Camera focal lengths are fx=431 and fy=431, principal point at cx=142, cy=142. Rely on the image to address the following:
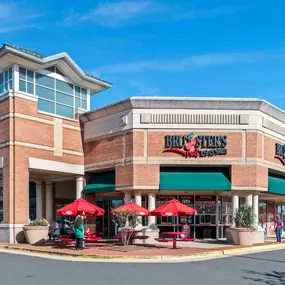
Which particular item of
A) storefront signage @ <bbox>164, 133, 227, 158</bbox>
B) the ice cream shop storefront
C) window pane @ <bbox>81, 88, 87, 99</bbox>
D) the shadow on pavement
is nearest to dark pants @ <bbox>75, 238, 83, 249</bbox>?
the ice cream shop storefront

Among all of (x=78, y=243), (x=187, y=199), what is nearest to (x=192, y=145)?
(x=187, y=199)

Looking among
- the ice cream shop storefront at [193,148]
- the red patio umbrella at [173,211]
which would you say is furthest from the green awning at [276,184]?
the red patio umbrella at [173,211]

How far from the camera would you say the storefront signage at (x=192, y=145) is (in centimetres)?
2536

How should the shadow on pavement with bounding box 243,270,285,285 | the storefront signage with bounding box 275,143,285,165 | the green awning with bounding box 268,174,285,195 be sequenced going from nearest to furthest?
the shadow on pavement with bounding box 243,270,285,285 → the green awning with bounding box 268,174,285,195 → the storefront signage with bounding box 275,143,285,165

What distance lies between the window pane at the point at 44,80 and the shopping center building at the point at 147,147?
0.22 feet

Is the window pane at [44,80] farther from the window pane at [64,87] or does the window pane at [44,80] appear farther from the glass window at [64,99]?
the glass window at [64,99]

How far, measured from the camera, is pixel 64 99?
2945cm

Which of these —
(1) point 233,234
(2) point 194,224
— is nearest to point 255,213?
(1) point 233,234

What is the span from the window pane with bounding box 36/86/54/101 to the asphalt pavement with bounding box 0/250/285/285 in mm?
13334

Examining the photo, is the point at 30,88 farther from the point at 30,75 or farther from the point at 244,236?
the point at 244,236

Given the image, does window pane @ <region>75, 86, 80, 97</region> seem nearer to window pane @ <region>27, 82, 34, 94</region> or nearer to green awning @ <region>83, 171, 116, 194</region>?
window pane @ <region>27, 82, 34, 94</region>

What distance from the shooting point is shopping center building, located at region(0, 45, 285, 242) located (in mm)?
25188

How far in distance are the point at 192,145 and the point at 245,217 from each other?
5162 mm

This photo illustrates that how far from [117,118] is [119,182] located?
4.02m
